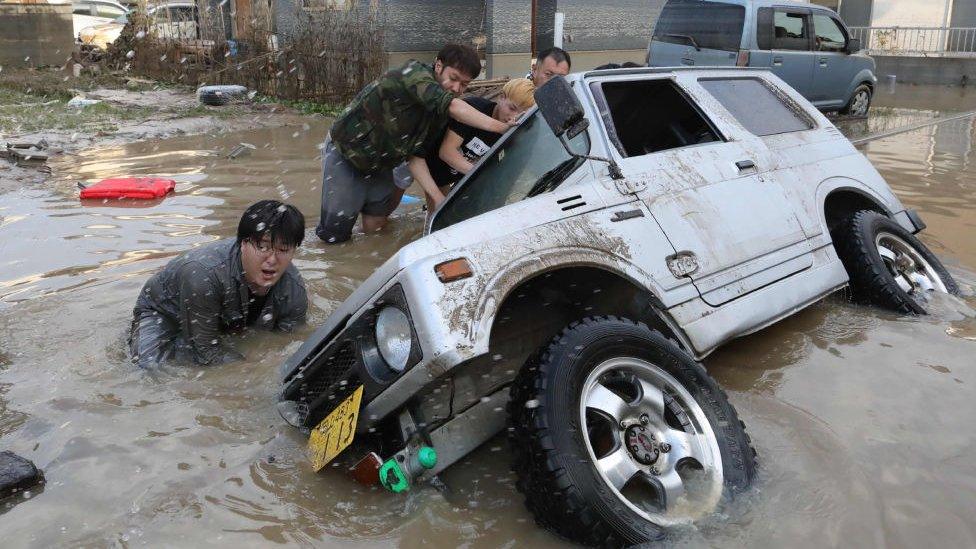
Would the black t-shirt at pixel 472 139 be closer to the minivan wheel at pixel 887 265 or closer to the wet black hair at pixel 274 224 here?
the wet black hair at pixel 274 224

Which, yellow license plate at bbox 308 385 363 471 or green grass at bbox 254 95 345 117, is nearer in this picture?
yellow license plate at bbox 308 385 363 471

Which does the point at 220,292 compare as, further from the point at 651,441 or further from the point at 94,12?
the point at 94,12

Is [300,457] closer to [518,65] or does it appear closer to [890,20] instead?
[518,65]

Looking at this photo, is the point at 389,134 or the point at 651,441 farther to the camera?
the point at 389,134

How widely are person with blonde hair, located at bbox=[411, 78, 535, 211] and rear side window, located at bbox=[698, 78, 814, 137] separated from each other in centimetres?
145

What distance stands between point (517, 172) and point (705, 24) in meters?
→ 9.92

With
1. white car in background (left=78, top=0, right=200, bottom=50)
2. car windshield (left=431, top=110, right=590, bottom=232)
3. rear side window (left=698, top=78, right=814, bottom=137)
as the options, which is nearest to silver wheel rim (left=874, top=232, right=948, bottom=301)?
rear side window (left=698, top=78, right=814, bottom=137)

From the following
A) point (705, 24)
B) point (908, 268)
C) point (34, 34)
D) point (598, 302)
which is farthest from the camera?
point (34, 34)

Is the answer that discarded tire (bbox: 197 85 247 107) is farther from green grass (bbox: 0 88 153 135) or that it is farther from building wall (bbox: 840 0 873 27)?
building wall (bbox: 840 0 873 27)

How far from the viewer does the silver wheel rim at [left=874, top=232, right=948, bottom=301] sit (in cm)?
505

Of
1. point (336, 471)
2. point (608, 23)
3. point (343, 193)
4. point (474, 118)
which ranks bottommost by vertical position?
point (336, 471)

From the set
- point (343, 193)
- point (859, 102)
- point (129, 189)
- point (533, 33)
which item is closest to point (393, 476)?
point (343, 193)

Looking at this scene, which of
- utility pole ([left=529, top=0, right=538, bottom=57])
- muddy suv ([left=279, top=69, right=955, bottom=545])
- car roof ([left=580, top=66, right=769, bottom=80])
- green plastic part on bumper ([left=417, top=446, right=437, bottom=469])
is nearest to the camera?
muddy suv ([left=279, top=69, right=955, bottom=545])

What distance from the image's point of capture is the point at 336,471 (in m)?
3.31
